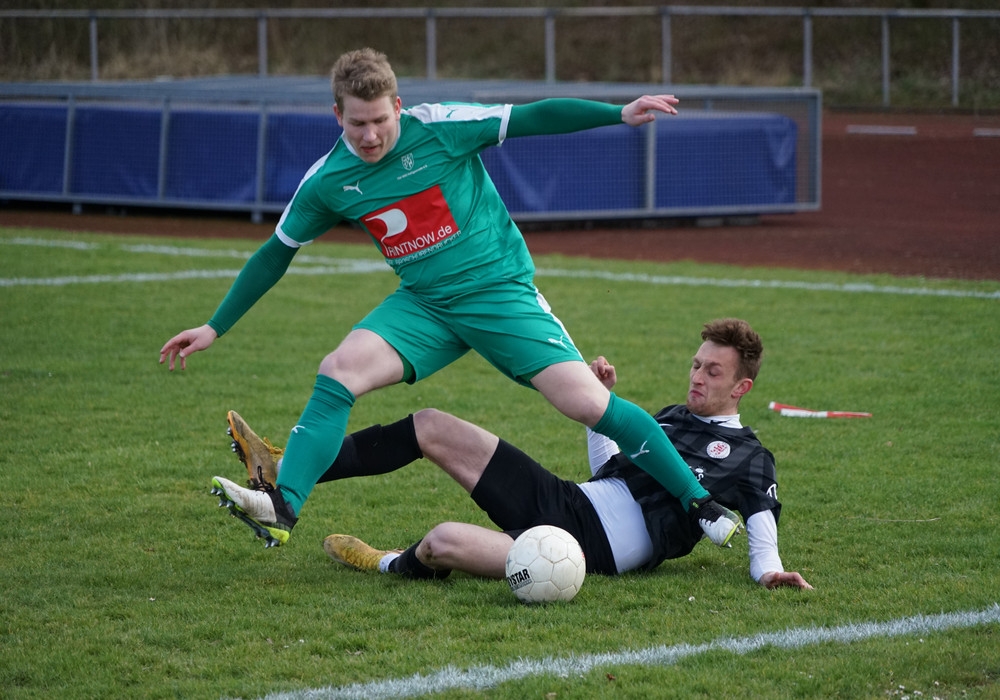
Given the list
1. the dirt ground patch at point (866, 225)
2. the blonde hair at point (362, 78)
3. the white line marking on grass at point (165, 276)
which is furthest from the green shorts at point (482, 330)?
A: the dirt ground patch at point (866, 225)

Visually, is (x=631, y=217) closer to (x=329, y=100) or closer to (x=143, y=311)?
(x=329, y=100)

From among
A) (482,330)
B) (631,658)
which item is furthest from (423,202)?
(631,658)

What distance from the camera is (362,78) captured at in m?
4.28

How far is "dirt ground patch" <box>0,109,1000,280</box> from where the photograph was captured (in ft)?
45.2

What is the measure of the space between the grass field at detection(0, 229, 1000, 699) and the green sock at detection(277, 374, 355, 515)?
0.40m

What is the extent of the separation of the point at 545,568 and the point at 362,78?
1.77 m

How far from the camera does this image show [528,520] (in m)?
4.46

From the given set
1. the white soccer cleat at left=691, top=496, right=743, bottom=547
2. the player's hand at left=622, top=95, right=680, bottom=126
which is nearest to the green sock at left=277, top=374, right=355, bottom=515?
the white soccer cleat at left=691, top=496, right=743, bottom=547

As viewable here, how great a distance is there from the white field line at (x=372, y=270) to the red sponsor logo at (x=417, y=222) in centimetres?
731

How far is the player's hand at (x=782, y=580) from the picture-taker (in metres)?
4.26

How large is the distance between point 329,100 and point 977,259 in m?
8.34

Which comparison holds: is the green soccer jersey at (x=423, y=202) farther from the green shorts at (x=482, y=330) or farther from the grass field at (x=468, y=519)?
the grass field at (x=468, y=519)

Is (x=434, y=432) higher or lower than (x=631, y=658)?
higher

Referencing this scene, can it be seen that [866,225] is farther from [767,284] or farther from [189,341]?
[189,341]
